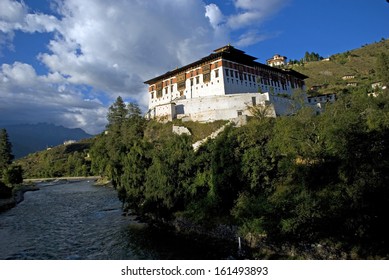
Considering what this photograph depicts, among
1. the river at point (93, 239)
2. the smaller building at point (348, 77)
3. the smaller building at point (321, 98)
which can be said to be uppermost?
the smaller building at point (348, 77)

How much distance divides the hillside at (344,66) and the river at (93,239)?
3813 inches

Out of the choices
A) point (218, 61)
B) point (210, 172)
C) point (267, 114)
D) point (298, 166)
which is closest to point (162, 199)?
point (210, 172)

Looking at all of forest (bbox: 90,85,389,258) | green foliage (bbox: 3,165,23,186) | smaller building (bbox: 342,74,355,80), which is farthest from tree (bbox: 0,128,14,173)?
smaller building (bbox: 342,74,355,80)

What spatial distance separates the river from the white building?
2395 centimetres

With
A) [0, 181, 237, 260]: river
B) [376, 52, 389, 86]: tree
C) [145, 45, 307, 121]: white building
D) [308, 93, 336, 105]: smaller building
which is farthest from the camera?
[308, 93, 336, 105]: smaller building

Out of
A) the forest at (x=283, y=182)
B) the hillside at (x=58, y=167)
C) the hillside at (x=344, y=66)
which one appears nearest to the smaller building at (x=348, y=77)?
the hillside at (x=344, y=66)

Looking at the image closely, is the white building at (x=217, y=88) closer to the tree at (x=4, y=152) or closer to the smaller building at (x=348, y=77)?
the tree at (x=4, y=152)

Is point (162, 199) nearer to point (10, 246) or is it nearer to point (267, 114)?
point (10, 246)

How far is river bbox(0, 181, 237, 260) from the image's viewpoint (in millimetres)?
24141

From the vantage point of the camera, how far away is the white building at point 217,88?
5328cm

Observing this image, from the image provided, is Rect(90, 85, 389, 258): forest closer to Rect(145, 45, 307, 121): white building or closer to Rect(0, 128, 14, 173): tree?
Rect(145, 45, 307, 121): white building

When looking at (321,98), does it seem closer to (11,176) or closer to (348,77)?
(348,77)

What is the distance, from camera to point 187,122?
181 feet
